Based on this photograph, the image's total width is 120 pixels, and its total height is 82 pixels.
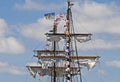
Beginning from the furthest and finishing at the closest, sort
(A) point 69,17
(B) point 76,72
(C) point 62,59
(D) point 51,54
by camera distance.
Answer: (D) point 51,54 < (C) point 62,59 < (B) point 76,72 < (A) point 69,17

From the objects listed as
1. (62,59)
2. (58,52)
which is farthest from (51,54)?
(62,59)

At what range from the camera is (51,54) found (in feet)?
392

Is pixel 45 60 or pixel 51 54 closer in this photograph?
pixel 45 60

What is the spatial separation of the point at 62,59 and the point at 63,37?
11.9m

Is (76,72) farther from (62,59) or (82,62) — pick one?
(62,59)

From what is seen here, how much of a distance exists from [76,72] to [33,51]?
1056 inches

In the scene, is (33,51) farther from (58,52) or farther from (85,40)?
(85,40)

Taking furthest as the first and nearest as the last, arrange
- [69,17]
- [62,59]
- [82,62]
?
[62,59] < [82,62] < [69,17]

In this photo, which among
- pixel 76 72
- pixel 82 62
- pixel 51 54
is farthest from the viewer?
pixel 51 54

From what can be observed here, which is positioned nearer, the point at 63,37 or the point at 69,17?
the point at 69,17

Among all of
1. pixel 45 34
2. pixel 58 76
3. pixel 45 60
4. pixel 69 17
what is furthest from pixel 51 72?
pixel 69 17

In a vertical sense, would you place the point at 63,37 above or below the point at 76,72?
above

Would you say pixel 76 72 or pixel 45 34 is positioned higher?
pixel 45 34

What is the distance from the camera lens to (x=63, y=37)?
9762 cm
